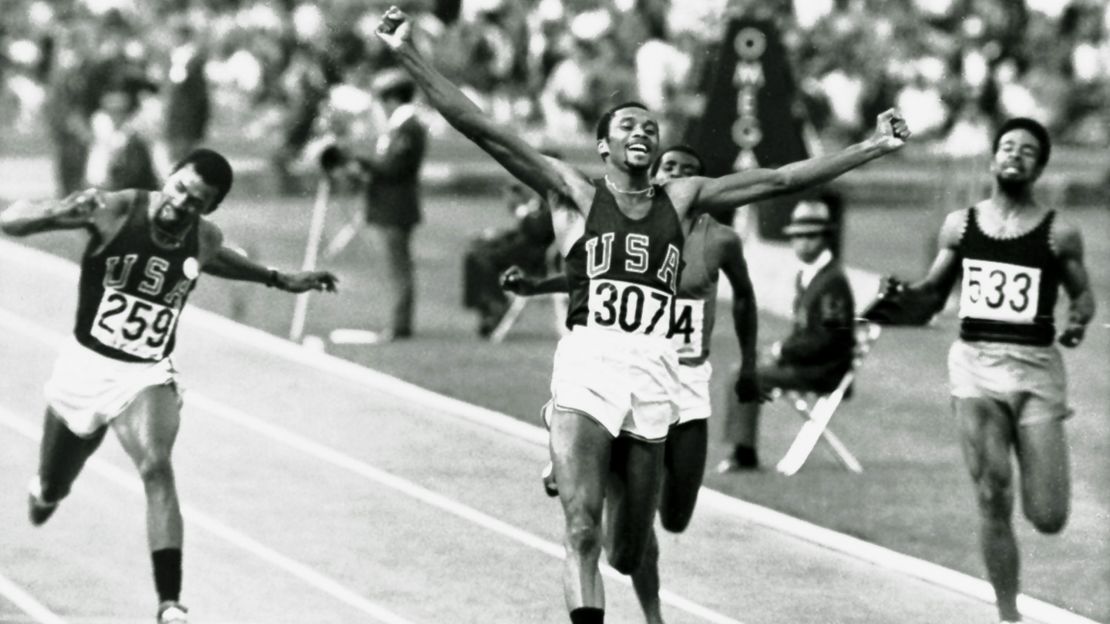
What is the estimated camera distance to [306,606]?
1127 centimetres

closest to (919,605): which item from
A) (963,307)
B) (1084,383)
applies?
(963,307)

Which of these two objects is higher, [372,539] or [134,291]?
[134,291]

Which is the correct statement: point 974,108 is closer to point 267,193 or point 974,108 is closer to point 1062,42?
point 1062,42

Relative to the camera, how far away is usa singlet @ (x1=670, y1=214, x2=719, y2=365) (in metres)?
10.9

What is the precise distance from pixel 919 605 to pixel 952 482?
3.71 meters

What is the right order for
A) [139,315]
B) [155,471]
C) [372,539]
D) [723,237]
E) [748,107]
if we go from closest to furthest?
[155,471] < [139,315] < [723,237] < [372,539] < [748,107]

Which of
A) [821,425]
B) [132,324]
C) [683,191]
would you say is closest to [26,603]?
[132,324]

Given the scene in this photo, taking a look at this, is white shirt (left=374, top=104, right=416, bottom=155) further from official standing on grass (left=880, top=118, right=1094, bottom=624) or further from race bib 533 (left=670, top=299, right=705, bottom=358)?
official standing on grass (left=880, top=118, right=1094, bottom=624)

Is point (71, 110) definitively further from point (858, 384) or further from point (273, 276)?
point (273, 276)

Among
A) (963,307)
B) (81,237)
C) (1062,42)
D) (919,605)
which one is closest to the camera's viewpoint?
(963,307)

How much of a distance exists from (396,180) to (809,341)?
5.95 meters

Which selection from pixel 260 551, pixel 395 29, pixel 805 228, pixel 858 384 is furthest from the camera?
pixel 858 384

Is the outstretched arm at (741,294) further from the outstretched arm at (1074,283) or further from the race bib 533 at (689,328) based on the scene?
the outstretched arm at (1074,283)

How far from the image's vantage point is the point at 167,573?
10141 mm
